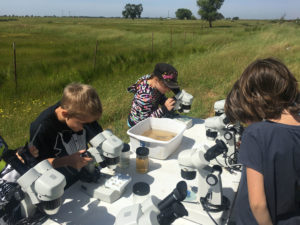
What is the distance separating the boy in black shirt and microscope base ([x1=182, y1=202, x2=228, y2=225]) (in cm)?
61

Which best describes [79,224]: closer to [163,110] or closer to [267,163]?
[267,163]

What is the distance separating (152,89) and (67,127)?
1058 mm

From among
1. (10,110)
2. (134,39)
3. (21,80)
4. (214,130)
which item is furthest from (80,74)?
(134,39)

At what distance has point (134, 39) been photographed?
1892cm

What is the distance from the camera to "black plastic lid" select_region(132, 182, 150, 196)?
1.26 metres

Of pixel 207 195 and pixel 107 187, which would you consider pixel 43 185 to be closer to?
pixel 107 187

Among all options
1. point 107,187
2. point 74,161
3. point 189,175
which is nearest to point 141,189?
point 107,187

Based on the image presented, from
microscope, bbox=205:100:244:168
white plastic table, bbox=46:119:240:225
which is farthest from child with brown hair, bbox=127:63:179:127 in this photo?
white plastic table, bbox=46:119:240:225

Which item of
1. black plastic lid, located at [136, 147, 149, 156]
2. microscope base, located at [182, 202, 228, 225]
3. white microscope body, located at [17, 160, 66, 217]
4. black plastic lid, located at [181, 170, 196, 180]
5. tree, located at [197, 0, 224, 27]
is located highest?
tree, located at [197, 0, 224, 27]

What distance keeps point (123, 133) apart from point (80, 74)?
3.27 metres

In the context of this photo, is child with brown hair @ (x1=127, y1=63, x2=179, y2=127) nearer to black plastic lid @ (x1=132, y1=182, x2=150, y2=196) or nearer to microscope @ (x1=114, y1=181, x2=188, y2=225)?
black plastic lid @ (x1=132, y1=182, x2=150, y2=196)

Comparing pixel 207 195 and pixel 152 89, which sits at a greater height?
pixel 152 89

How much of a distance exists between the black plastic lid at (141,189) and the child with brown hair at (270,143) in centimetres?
49

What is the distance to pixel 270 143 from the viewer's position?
0.92m
